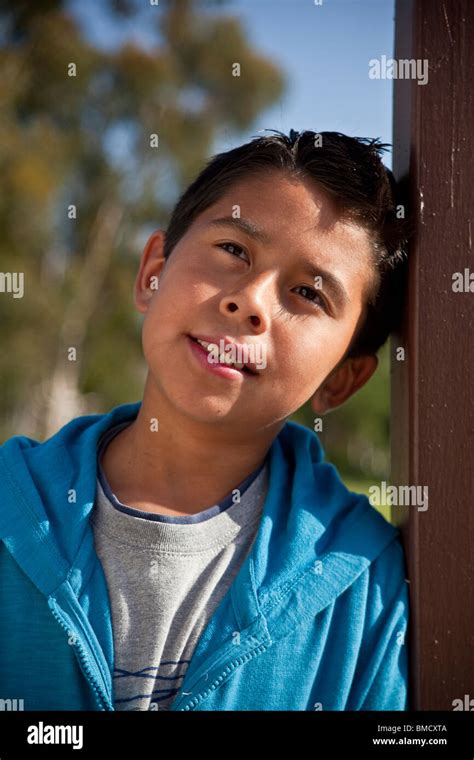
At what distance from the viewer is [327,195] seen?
182 centimetres

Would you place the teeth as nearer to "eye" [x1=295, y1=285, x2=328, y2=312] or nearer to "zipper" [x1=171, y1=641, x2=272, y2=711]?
"eye" [x1=295, y1=285, x2=328, y2=312]

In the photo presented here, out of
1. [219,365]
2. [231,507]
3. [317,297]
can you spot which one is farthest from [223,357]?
[231,507]

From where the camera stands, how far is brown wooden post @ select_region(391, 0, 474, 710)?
162 cm

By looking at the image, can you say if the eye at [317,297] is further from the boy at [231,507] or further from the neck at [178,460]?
the neck at [178,460]

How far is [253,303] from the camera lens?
1.68m

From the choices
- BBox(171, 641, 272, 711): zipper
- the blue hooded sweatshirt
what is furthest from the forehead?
BBox(171, 641, 272, 711): zipper

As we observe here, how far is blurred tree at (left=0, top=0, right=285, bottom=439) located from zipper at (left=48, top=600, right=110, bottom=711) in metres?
13.2

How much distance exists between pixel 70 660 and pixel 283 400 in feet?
2.22

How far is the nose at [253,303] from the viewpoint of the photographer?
66.2 inches

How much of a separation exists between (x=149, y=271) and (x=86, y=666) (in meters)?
0.95

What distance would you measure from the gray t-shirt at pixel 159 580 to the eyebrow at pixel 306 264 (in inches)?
20.9

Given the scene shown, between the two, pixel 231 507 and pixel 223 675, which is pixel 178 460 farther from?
pixel 223 675
